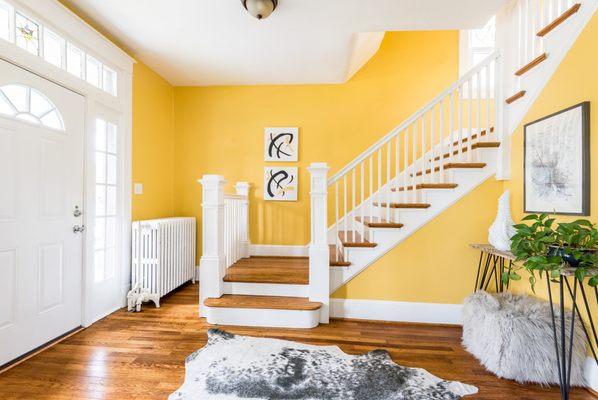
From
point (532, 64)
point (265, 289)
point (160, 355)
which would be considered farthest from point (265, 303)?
point (532, 64)

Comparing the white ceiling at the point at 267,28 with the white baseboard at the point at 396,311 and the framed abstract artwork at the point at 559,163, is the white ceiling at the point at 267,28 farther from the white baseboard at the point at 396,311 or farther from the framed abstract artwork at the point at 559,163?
the white baseboard at the point at 396,311

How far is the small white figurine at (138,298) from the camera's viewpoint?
288 centimetres

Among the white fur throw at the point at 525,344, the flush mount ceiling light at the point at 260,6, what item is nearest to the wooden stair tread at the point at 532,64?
the white fur throw at the point at 525,344

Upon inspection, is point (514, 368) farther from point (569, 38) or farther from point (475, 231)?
point (569, 38)

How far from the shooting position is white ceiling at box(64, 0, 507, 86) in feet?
7.80

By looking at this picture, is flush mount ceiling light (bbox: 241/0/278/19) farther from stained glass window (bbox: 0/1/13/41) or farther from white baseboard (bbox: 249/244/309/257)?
white baseboard (bbox: 249/244/309/257)

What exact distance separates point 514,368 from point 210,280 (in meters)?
2.38

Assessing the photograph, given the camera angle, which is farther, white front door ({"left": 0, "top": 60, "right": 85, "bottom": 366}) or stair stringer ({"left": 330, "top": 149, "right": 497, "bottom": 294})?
stair stringer ({"left": 330, "top": 149, "right": 497, "bottom": 294})

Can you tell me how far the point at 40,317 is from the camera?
2170mm

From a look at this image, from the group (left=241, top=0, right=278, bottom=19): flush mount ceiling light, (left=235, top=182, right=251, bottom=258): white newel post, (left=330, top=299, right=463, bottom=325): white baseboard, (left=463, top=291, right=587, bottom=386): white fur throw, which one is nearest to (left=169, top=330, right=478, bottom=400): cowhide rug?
(left=463, top=291, right=587, bottom=386): white fur throw

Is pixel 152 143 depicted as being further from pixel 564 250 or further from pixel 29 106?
pixel 564 250

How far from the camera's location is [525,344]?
1.83 m

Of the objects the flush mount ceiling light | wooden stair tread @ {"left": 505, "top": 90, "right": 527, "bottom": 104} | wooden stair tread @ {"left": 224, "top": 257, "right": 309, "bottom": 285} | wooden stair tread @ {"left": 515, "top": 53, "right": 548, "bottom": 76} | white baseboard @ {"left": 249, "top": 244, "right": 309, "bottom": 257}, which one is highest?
the flush mount ceiling light

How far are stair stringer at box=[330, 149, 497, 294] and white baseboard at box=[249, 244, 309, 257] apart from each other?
1.21m
